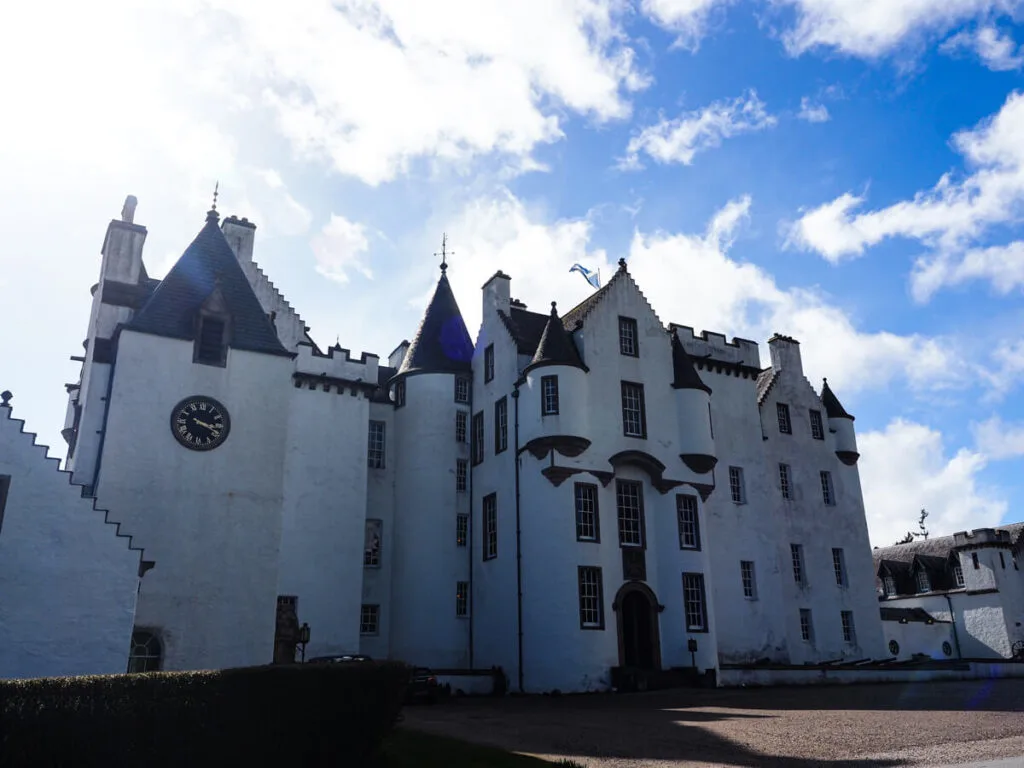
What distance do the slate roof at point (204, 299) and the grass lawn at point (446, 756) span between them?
16219 millimetres

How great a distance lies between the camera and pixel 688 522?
33469 mm

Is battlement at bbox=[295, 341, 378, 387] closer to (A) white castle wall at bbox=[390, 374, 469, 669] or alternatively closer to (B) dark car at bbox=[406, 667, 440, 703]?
(A) white castle wall at bbox=[390, 374, 469, 669]

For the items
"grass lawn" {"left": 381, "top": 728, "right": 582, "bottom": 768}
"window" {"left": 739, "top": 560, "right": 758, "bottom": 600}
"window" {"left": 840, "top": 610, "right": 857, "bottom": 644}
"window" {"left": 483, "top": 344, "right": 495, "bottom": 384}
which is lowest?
"grass lawn" {"left": 381, "top": 728, "right": 582, "bottom": 768}

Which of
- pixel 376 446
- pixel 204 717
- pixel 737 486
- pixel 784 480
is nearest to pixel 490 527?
pixel 376 446

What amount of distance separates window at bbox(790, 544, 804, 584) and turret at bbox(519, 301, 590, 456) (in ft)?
50.1

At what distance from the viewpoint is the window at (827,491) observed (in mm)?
42500

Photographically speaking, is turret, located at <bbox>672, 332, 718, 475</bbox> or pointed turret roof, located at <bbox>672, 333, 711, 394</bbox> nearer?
turret, located at <bbox>672, 332, 718, 475</bbox>

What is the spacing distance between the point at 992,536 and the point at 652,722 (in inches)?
1725

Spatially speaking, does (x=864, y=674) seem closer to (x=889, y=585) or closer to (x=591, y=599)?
(x=591, y=599)

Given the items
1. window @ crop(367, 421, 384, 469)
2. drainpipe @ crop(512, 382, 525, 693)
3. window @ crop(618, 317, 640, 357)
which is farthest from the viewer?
window @ crop(367, 421, 384, 469)

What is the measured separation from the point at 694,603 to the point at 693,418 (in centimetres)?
769

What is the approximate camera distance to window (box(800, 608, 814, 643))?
38844mm

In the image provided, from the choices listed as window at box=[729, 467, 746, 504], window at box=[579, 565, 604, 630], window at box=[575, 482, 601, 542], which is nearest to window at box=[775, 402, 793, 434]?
window at box=[729, 467, 746, 504]

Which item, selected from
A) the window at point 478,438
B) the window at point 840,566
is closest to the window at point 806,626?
the window at point 840,566
